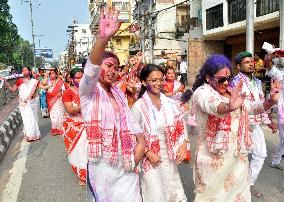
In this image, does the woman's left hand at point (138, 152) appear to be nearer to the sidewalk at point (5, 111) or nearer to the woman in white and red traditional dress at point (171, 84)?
the woman in white and red traditional dress at point (171, 84)

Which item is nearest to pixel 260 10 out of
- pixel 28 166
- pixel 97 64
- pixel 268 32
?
pixel 268 32

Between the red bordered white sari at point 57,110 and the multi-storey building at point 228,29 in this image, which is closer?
the red bordered white sari at point 57,110

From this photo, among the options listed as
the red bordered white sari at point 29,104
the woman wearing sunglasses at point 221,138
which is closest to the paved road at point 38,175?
the red bordered white sari at point 29,104

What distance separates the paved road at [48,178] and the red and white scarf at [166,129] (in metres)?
0.57

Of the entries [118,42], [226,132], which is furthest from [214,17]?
[118,42]

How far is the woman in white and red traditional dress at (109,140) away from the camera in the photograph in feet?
9.19

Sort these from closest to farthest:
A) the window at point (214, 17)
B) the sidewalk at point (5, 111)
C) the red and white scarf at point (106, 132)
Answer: the red and white scarf at point (106, 132)
the sidewalk at point (5, 111)
the window at point (214, 17)

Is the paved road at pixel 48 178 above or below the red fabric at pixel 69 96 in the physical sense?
below

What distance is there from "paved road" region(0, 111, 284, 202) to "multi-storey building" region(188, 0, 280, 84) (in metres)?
11.6

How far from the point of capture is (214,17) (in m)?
24.1

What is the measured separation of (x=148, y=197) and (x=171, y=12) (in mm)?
35291

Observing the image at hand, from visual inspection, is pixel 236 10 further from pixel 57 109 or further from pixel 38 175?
pixel 38 175

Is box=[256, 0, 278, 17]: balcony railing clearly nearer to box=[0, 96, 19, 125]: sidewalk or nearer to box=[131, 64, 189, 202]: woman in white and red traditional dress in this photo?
box=[0, 96, 19, 125]: sidewalk

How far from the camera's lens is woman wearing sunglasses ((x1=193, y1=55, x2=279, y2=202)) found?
3445 mm
